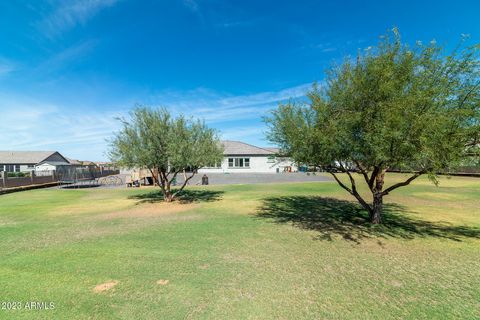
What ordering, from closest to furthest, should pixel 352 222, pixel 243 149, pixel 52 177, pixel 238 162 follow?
pixel 352 222
pixel 52 177
pixel 238 162
pixel 243 149

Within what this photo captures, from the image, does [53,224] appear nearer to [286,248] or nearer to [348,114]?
[286,248]

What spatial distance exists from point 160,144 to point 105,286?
32.4ft

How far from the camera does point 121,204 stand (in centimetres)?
1450

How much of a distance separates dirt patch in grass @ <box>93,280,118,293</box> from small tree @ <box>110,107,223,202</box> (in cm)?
845

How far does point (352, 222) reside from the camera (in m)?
9.96

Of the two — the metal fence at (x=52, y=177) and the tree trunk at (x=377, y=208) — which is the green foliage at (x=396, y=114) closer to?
the tree trunk at (x=377, y=208)

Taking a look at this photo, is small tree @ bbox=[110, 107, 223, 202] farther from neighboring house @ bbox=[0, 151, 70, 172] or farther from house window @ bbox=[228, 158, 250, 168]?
neighboring house @ bbox=[0, 151, 70, 172]

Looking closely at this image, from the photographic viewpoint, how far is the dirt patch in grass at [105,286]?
4.68 metres

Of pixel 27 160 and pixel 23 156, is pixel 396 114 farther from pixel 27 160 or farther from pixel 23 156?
pixel 23 156

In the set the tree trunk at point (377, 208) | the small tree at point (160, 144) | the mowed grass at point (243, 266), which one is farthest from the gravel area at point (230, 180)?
the mowed grass at point (243, 266)

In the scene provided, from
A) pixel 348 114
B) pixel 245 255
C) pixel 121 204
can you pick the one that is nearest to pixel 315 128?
pixel 348 114

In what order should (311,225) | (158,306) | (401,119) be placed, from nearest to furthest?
(158,306) < (401,119) < (311,225)

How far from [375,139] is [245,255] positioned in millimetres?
4768

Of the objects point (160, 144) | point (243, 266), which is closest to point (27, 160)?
point (160, 144)
